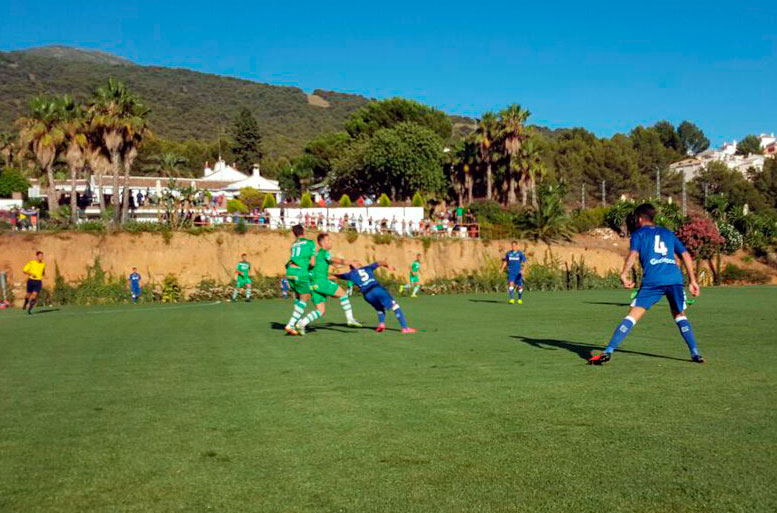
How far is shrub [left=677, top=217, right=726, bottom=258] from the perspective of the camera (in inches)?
1889

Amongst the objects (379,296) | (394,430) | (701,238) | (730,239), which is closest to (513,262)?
(379,296)

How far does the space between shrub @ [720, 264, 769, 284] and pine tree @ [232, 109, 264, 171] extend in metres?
79.9

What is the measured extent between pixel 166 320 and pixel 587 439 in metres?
16.1

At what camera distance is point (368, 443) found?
5.77 metres

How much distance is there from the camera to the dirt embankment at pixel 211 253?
35844 millimetres

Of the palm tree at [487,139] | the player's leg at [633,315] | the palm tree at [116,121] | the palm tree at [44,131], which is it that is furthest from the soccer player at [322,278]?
the palm tree at [487,139]

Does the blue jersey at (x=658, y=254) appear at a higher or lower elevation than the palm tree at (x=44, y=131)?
lower

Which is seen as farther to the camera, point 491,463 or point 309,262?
point 309,262

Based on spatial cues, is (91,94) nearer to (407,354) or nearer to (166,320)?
(166,320)

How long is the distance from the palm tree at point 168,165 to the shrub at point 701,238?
57319 mm

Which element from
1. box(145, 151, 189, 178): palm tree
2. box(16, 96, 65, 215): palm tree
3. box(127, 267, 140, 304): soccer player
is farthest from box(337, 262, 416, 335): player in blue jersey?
box(145, 151, 189, 178): palm tree

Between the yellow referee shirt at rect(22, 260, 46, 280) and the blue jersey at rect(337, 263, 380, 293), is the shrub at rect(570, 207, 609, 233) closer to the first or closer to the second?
the yellow referee shirt at rect(22, 260, 46, 280)

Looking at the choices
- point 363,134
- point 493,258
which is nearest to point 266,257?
point 493,258

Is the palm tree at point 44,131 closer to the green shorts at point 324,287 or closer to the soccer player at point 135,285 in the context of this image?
the soccer player at point 135,285
